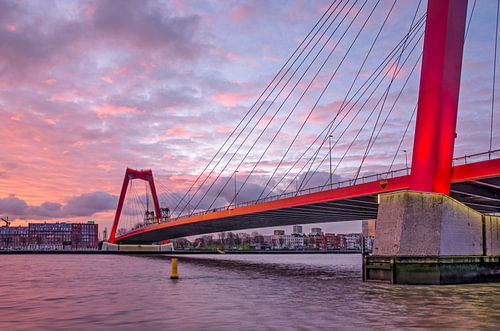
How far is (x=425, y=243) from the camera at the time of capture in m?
28.0

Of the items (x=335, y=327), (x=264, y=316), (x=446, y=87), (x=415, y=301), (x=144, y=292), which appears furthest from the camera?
(x=446, y=87)

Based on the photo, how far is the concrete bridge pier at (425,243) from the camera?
2773cm

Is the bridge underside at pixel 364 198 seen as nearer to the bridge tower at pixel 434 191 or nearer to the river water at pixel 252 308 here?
the bridge tower at pixel 434 191

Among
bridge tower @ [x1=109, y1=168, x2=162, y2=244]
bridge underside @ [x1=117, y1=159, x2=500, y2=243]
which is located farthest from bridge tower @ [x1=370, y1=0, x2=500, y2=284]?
bridge tower @ [x1=109, y1=168, x2=162, y2=244]

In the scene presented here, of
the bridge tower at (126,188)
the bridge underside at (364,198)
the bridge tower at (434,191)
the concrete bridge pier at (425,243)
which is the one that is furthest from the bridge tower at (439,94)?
the bridge tower at (126,188)

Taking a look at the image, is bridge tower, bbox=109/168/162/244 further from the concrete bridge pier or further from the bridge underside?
the concrete bridge pier

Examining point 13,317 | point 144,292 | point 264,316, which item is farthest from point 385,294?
point 13,317

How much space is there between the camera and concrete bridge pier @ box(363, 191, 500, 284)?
27.7m

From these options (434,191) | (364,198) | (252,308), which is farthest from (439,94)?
(252,308)

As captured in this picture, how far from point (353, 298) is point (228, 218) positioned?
40571mm

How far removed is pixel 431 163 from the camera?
2844 centimetres

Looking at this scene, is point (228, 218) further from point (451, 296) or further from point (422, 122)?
point (451, 296)

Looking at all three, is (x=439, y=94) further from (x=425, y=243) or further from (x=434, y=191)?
(x=425, y=243)

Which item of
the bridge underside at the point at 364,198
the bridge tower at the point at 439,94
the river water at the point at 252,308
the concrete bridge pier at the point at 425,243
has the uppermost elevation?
the bridge tower at the point at 439,94
